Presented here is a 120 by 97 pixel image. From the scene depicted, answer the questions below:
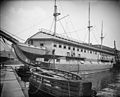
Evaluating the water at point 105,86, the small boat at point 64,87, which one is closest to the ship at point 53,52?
the small boat at point 64,87

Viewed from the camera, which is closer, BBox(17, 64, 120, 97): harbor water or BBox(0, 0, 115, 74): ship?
BBox(17, 64, 120, 97): harbor water

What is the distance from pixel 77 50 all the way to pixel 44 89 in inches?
604

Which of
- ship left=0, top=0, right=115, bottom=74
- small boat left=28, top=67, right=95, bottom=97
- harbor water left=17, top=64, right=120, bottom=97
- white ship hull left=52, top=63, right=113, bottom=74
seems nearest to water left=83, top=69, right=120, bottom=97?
harbor water left=17, top=64, right=120, bottom=97

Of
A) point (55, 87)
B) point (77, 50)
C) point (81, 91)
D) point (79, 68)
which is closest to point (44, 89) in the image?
point (55, 87)

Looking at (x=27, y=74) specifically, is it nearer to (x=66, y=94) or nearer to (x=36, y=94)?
(x=36, y=94)

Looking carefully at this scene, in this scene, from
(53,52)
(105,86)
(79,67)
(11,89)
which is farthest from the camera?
(79,67)

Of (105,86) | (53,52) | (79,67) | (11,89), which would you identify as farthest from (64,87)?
(79,67)

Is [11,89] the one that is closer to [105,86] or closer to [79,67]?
[105,86]

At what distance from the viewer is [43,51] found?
44.0ft

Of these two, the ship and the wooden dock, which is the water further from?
the wooden dock

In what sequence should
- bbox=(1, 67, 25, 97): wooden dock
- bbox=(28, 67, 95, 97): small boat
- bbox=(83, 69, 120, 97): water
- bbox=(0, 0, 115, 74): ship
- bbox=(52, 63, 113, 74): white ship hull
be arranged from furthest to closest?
1. bbox=(52, 63, 113, 74): white ship hull
2. bbox=(0, 0, 115, 74): ship
3. bbox=(83, 69, 120, 97): water
4. bbox=(1, 67, 25, 97): wooden dock
5. bbox=(28, 67, 95, 97): small boat

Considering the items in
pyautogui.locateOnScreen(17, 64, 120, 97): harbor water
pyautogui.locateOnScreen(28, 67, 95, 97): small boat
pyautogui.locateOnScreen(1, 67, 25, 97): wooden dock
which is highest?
pyautogui.locateOnScreen(28, 67, 95, 97): small boat

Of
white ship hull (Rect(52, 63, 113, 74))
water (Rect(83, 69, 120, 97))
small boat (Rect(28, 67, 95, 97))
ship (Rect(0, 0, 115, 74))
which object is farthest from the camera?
white ship hull (Rect(52, 63, 113, 74))

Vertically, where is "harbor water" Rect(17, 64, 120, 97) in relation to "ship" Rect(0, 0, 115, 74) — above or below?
below
